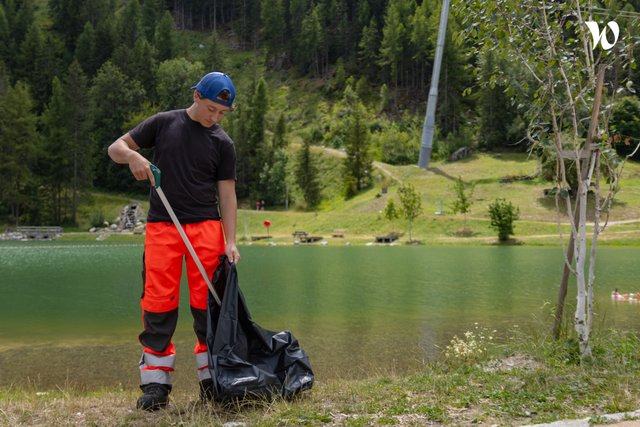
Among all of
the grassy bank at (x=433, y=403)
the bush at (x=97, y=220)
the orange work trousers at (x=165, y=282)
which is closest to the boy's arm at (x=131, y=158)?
the orange work trousers at (x=165, y=282)

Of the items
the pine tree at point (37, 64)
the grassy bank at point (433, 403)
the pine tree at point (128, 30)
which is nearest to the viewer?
the grassy bank at point (433, 403)

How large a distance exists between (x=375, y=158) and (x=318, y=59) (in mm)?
46610

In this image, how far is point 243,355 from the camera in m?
4.71

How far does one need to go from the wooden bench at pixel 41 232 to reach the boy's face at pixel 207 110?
186 feet

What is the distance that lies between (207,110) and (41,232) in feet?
191

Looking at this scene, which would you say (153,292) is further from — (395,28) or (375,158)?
(395,28)

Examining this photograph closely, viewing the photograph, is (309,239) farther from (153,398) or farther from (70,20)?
(70,20)

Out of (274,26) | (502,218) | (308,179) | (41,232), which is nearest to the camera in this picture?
(502,218)

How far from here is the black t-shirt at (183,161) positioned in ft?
15.6

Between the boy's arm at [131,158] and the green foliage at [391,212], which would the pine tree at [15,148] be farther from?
the boy's arm at [131,158]

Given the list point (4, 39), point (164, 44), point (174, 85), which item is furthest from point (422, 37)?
point (4, 39)

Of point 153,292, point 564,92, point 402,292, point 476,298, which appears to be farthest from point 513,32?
point 402,292

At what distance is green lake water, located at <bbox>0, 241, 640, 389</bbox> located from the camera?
9453mm

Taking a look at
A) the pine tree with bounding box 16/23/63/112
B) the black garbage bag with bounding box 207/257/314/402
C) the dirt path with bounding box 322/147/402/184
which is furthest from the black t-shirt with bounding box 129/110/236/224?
the pine tree with bounding box 16/23/63/112
